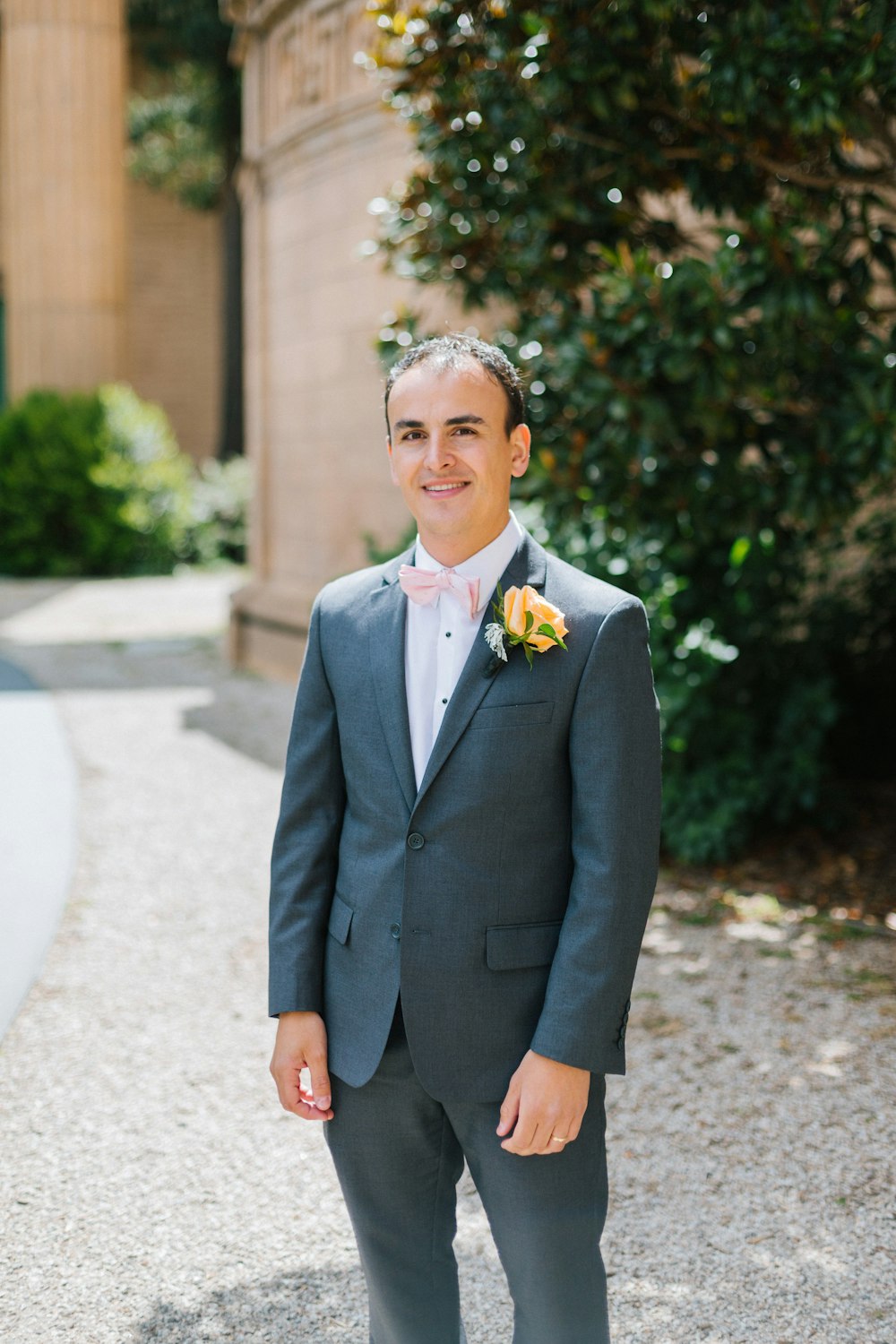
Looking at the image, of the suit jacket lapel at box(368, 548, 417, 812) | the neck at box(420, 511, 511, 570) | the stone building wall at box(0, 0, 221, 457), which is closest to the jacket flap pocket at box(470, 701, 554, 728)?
the suit jacket lapel at box(368, 548, 417, 812)

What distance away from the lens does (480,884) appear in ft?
6.41

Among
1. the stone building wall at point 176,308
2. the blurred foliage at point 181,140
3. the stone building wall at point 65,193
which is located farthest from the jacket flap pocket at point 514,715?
the stone building wall at point 176,308

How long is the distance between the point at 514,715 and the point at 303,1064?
2.23ft

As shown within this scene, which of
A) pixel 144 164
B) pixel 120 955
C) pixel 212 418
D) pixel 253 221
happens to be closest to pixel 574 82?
pixel 120 955

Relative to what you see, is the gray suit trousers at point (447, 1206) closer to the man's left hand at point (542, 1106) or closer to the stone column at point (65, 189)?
the man's left hand at point (542, 1106)

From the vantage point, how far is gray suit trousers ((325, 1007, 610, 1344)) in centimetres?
193

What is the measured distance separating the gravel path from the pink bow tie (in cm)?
158

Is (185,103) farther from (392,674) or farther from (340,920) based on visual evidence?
(340,920)

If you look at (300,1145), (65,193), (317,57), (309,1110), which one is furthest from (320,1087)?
(65,193)

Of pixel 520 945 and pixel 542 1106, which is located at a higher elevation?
pixel 520 945

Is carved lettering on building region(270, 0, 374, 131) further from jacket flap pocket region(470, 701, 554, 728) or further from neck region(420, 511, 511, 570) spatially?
jacket flap pocket region(470, 701, 554, 728)

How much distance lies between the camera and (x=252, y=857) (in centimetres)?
573

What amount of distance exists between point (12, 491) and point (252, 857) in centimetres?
1092

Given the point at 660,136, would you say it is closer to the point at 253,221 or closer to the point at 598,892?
the point at 598,892
